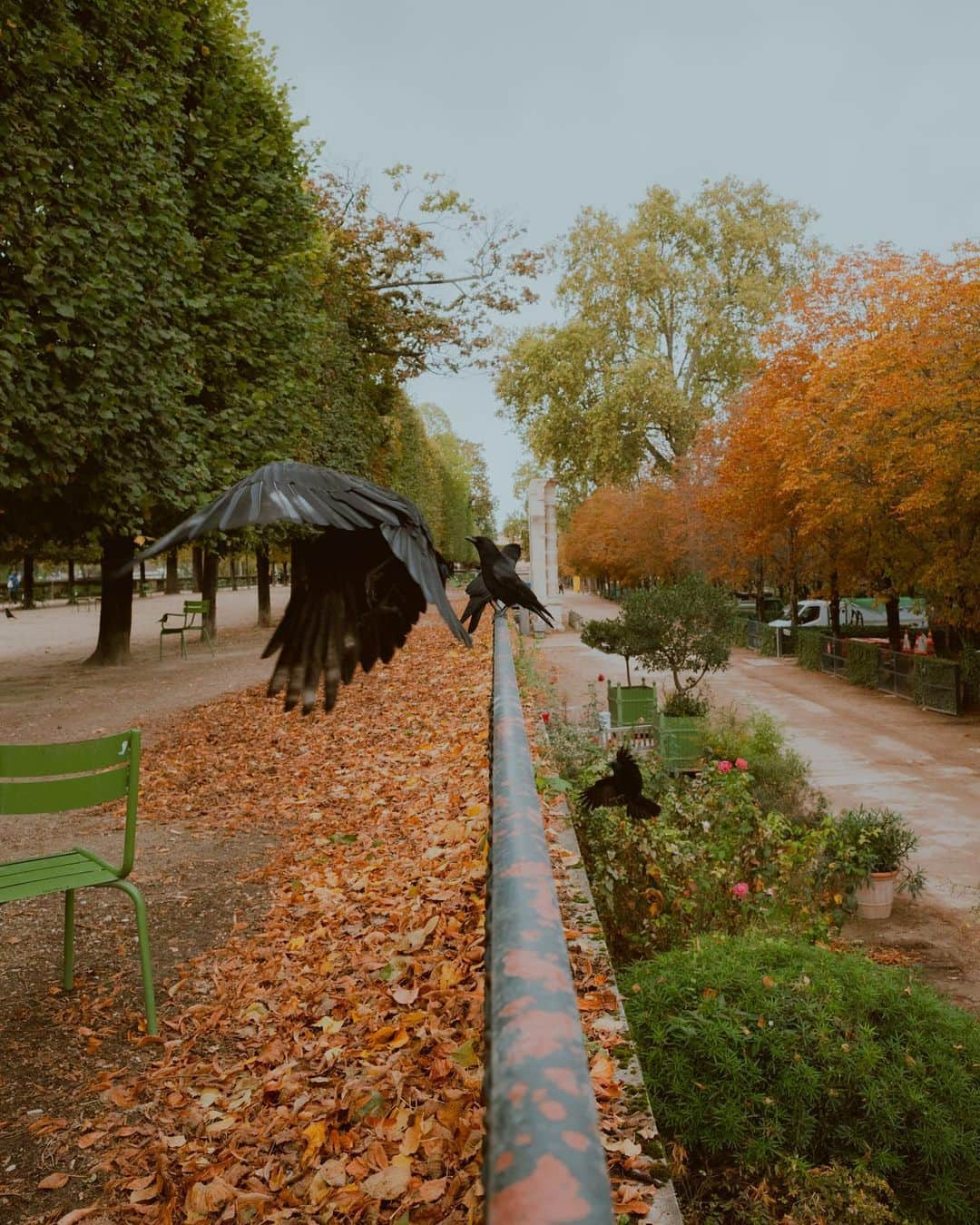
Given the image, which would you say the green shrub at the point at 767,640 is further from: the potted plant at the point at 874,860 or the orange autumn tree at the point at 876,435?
the potted plant at the point at 874,860

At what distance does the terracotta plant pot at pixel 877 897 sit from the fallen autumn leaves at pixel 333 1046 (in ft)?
16.5

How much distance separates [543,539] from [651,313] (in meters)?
18.5

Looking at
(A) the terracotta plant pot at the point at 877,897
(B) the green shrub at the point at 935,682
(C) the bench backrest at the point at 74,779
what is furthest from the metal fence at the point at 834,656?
(C) the bench backrest at the point at 74,779

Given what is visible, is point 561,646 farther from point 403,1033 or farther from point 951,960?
point 403,1033

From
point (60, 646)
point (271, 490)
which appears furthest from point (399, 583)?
point (60, 646)

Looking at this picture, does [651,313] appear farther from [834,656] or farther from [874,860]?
[874,860]

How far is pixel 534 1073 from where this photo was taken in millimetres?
681

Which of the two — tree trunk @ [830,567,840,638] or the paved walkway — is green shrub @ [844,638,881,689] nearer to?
the paved walkway

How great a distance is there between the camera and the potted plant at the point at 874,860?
9.28 metres

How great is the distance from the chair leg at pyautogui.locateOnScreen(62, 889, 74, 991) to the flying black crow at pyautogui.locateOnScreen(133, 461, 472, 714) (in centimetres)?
A: 150

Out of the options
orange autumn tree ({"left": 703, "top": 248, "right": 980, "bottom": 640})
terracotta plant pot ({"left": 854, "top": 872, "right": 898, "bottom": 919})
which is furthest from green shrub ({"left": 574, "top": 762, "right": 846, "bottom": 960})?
orange autumn tree ({"left": 703, "top": 248, "right": 980, "bottom": 640})

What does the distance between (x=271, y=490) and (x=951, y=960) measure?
8.57 m

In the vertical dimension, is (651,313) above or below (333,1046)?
above

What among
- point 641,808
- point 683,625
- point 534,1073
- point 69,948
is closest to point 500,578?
point 641,808
